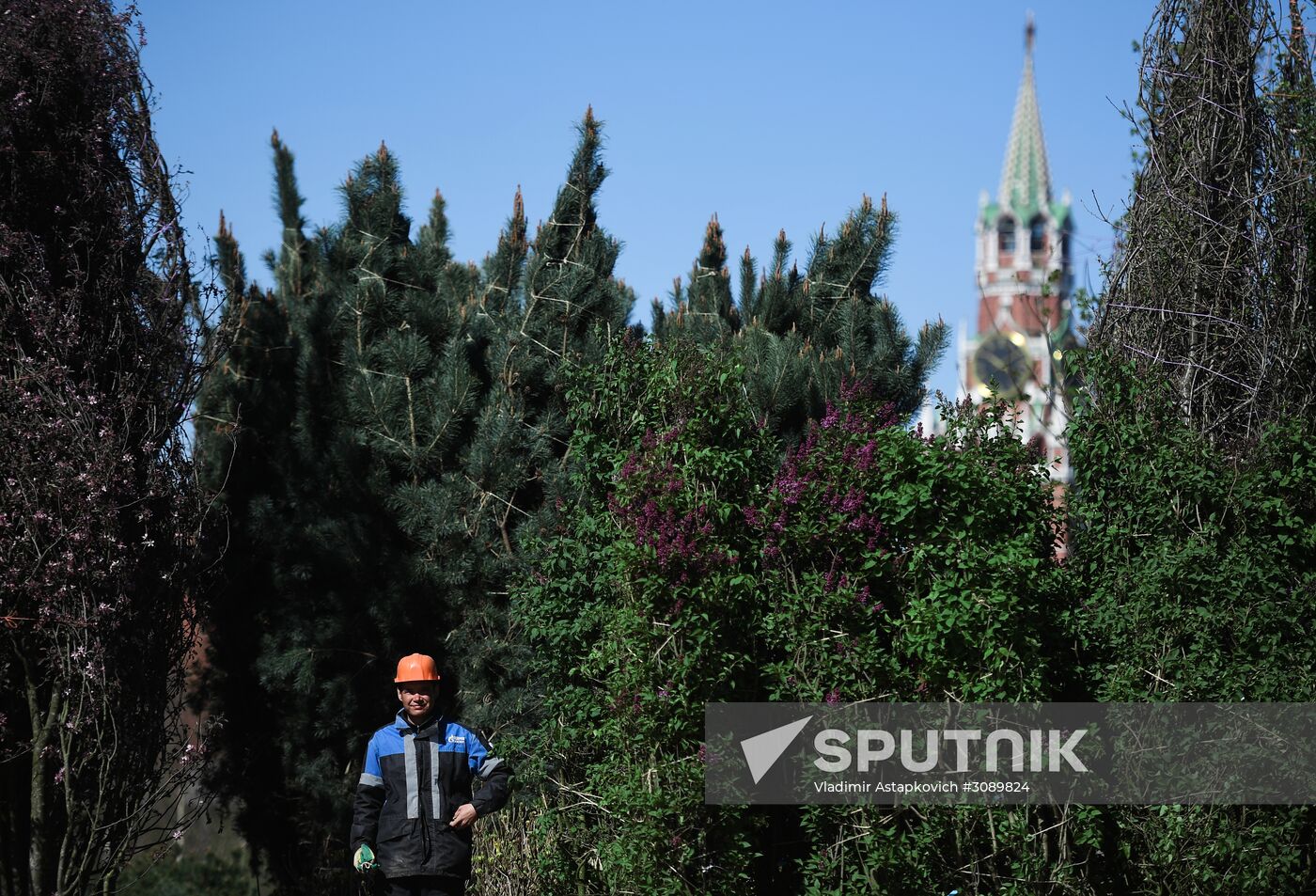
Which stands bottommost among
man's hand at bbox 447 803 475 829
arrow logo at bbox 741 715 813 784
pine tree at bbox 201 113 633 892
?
man's hand at bbox 447 803 475 829

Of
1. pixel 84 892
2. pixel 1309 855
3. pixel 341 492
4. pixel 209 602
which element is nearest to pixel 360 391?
pixel 341 492

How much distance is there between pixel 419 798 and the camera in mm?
5539

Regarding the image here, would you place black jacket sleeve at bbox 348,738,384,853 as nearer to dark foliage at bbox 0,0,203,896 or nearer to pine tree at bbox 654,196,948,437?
dark foliage at bbox 0,0,203,896

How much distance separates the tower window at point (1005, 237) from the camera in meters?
95.1

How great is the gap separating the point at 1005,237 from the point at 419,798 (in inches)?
3766

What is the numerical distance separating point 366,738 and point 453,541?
4.47ft

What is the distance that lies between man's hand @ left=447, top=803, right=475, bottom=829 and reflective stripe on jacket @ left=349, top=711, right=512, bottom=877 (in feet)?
0.10

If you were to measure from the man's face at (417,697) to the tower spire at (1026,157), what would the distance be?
281ft

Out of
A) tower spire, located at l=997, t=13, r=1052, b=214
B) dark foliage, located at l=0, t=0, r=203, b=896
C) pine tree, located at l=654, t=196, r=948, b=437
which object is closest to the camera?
dark foliage, located at l=0, t=0, r=203, b=896

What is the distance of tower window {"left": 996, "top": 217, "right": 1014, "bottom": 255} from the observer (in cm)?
9509

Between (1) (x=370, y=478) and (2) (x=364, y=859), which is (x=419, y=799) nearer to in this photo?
(2) (x=364, y=859)

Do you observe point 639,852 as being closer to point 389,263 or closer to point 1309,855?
point 1309,855

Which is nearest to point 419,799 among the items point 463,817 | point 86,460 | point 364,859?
point 463,817

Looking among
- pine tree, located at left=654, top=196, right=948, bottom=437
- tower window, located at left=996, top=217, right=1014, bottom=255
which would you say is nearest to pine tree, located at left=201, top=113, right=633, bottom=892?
pine tree, located at left=654, top=196, right=948, bottom=437
